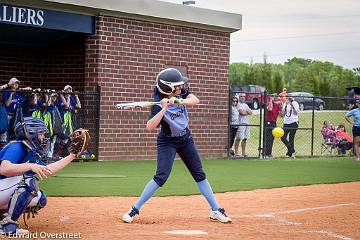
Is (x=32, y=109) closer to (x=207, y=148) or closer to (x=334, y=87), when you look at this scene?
(x=207, y=148)

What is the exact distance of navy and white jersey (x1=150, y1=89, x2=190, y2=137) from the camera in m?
9.49

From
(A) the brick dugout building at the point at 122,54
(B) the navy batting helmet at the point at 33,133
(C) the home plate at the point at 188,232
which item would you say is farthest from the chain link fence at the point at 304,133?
(B) the navy batting helmet at the point at 33,133

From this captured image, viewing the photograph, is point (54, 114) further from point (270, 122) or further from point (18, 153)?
point (18, 153)

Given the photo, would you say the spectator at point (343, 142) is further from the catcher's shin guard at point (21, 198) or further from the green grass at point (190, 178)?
the catcher's shin guard at point (21, 198)

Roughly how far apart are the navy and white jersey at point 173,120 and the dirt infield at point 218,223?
1.12 m

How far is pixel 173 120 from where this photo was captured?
952 centimetres

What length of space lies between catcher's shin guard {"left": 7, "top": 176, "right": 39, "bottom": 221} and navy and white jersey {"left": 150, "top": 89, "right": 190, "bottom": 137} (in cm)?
210

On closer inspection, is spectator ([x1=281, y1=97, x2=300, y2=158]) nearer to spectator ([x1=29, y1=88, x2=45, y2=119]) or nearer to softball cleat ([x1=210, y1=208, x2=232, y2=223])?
spectator ([x1=29, y1=88, x2=45, y2=119])

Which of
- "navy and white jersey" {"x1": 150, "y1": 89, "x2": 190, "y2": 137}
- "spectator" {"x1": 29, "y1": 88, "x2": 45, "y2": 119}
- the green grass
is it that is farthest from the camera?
"spectator" {"x1": 29, "y1": 88, "x2": 45, "y2": 119}

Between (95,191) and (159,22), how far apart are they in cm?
1016

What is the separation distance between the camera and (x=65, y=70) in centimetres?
2231

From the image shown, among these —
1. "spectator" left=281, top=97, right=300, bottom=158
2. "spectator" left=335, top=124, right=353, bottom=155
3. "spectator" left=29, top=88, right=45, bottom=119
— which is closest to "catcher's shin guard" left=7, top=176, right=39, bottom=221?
"spectator" left=29, top=88, right=45, bottom=119

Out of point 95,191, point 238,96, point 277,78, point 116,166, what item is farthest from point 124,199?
point 277,78

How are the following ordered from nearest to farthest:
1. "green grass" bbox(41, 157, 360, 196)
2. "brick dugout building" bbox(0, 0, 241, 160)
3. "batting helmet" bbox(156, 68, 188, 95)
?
1. "batting helmet" bbox(156, 68, 188, 95)
2. "green grass" bbox(41, 157, 360, 196)
3. "brick dugout building" bbox(0, 0, 241, 160)
